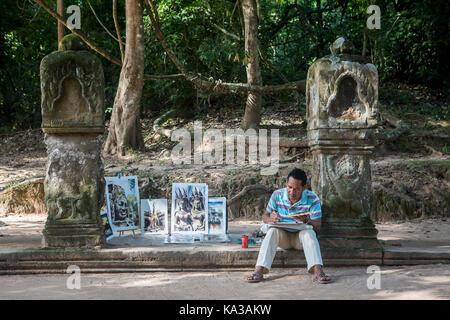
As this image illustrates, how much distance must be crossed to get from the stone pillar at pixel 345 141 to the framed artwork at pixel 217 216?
1263 mm

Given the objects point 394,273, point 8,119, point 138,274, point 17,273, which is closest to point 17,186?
point 17,273

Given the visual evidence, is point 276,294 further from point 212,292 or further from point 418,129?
point 418,129

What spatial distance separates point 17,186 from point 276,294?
280 inches

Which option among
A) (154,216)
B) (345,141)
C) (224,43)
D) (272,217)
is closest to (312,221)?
(272,217)

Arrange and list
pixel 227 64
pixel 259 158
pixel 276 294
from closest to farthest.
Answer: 1. pixel 276 294
2. pixel 259 158
3. pixel 227 64

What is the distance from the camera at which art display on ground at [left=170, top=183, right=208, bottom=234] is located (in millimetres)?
5984

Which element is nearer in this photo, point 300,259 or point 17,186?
point 300,259

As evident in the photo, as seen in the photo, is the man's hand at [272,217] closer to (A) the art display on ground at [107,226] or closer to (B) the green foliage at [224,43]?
(A) the art display on ground at [107,226]

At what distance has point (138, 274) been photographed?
16.9 ft

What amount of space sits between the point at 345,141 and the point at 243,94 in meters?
9.86

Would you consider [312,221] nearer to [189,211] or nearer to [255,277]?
[255,277]

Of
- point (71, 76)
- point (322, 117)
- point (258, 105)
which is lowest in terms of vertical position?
point (322, 117)

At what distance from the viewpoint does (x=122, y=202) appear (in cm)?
605

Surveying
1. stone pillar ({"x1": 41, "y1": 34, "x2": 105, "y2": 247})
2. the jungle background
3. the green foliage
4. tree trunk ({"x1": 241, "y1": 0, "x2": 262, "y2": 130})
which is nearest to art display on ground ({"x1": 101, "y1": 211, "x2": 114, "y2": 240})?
stone pillar ({"x1": 41, "y1": 34, "x2": 105, "y2": 247})
